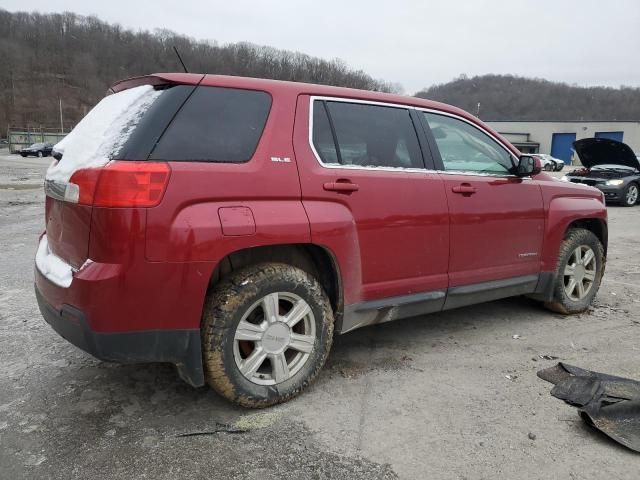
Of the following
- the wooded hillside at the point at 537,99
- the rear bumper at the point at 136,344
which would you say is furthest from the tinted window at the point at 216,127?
the wooded hillside at the point at 537,99

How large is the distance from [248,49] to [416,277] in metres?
39.9

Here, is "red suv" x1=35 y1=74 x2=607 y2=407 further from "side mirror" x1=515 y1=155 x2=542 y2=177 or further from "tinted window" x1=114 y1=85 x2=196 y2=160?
"side mirror" x1=515 y1=155 x2=542 y2=177

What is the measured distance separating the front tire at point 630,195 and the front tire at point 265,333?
49.0 feet

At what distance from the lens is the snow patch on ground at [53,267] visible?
8.41 feet

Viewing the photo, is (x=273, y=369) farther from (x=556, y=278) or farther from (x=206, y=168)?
(x=556, y=278)

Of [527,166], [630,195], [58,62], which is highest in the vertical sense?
[58,62]

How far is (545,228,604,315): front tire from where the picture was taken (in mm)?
4492

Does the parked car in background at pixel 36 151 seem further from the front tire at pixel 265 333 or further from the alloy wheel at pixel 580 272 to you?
the front tire at pixel 265 333

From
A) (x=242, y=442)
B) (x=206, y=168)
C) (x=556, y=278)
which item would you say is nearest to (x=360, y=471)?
(x=242, y=442)

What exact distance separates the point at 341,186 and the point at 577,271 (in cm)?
282

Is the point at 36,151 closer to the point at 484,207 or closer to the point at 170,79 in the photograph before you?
the point at 170,79

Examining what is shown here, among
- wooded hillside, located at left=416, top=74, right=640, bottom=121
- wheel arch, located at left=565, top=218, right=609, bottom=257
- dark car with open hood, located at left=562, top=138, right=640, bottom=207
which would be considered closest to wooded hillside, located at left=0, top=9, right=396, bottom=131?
wooded hillside, located at left=416, top=74, right=640, bottom=121

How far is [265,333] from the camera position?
9.20 ft

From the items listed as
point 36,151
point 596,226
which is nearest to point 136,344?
point 596,226
